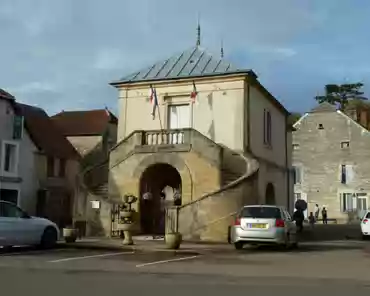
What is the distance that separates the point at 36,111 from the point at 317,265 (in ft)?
111

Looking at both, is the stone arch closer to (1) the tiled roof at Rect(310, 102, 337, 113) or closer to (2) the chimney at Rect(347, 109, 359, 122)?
(1) the tiled roof at Rect(310, 102, 337, 113)

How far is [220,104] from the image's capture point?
28.9 metres

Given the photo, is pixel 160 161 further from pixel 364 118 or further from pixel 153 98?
pixel 364 118

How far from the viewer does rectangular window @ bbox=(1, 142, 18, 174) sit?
3526 centimetres

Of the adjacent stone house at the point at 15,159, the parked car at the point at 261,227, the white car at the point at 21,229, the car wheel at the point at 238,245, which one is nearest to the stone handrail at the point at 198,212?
the car wheel at the point at 238,245

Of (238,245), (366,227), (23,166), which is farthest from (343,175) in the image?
(238,245)

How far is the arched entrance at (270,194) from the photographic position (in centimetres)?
3209

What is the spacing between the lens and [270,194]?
32562 millimetres

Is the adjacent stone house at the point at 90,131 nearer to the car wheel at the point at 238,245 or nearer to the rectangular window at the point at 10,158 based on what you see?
the rectangular window at the point at 10,158

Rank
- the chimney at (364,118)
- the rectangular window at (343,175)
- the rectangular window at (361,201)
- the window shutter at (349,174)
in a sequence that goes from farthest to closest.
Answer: the chimney at (364,118), the rectangular window at (343,175), the window shutter at (349,174), the rectangular window at (361,201)

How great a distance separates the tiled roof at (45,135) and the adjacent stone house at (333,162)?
75.9ft

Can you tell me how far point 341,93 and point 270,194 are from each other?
47295mm

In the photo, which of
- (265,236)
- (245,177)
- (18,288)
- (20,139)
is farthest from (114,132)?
(18,288)

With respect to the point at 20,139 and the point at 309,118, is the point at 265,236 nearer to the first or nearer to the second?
the point at 20,139
